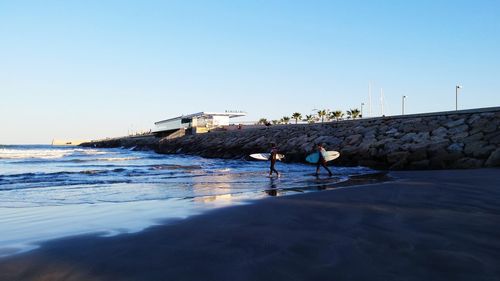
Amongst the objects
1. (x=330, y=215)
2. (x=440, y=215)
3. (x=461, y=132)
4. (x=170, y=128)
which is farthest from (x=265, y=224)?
(x=170, y=128)

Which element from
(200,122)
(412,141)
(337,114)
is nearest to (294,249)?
(412,141)

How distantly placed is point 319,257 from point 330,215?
2618 mm

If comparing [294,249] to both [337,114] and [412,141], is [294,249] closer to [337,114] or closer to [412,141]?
[412,141]

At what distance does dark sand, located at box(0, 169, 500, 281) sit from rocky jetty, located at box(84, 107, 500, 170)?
39.4ft

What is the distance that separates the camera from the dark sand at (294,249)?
13.1ft

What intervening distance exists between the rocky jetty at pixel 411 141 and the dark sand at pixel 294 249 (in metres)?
12.0

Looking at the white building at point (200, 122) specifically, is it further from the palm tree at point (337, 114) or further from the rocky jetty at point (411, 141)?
the rocky jetty at point (411, 141)

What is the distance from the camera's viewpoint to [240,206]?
839 cm

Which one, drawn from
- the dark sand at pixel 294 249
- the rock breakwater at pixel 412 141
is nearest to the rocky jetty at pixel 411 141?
the rock breakwater at pixel 412 141

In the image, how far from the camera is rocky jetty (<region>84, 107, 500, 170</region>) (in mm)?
18328

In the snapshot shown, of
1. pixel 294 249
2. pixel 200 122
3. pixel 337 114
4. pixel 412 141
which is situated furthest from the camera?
pixel 337 114

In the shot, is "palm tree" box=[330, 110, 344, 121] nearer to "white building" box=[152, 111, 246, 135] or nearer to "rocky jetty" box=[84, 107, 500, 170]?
"white building" box=[152, 111, 246, 135]

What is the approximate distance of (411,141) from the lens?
21703mm

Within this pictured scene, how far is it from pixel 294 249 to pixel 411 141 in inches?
739
